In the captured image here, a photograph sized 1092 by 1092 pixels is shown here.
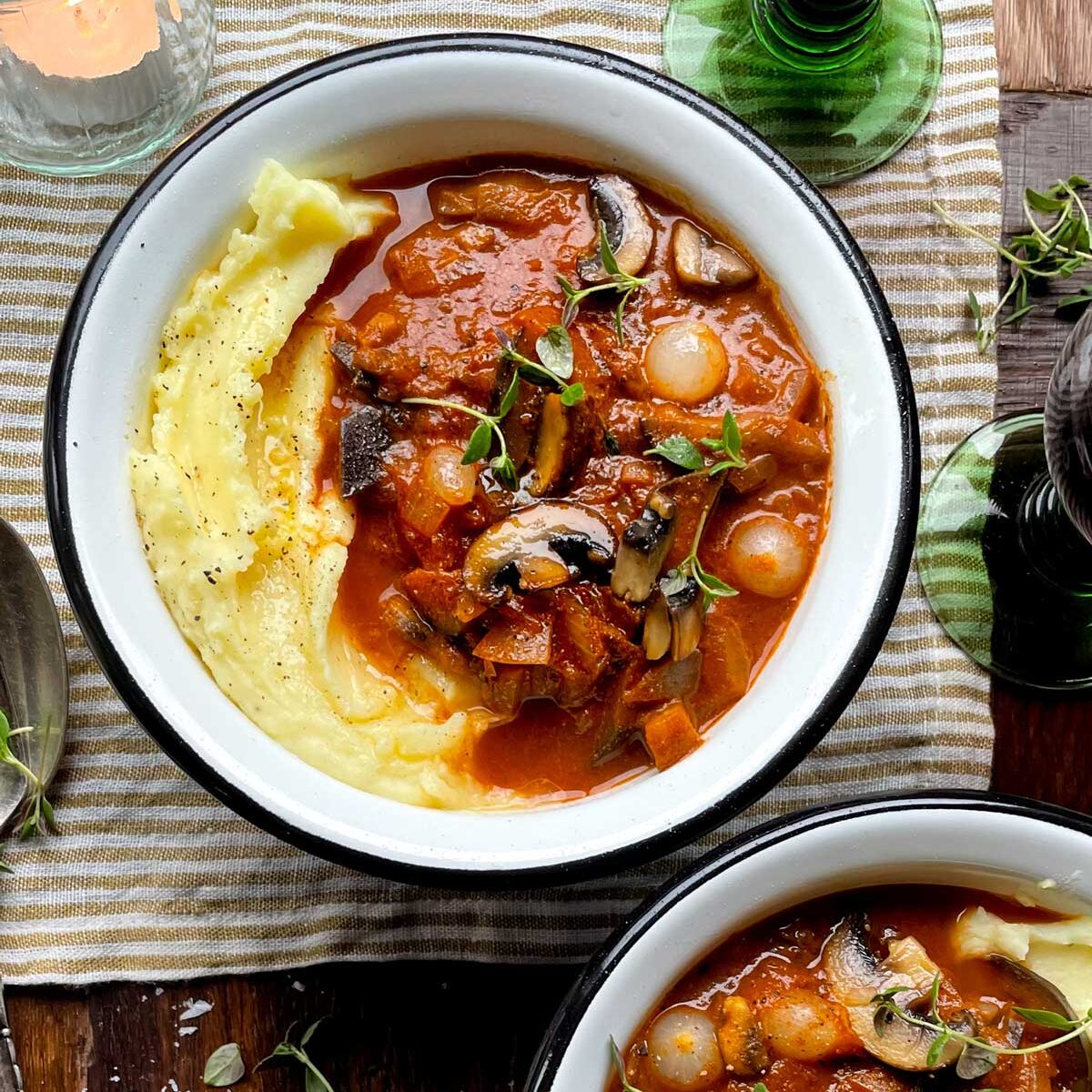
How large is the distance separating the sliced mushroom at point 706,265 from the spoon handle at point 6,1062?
2.76 metres

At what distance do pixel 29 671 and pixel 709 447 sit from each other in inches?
79.1

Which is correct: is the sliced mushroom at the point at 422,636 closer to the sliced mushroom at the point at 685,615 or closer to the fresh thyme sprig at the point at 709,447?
the sliced mushroom at the point at 685,615

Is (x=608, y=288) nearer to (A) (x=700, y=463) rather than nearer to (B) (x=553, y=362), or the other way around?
(B) (x=553, y=362)

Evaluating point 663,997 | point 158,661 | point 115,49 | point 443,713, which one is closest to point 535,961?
point 663,997

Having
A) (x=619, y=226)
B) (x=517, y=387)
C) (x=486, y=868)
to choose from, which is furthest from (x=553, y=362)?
(x=486, y=868)

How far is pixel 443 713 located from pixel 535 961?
0.88 metres

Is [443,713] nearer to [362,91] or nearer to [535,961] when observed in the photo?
[535,961]

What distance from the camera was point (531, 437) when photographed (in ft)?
11.2

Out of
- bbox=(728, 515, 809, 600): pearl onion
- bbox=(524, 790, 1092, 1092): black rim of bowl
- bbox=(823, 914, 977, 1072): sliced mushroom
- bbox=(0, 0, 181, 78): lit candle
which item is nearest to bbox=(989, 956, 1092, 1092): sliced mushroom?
bbox=(823, 914, 977, 1072): sliced mushroom

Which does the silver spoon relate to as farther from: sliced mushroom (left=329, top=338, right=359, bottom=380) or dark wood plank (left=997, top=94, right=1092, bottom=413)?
dark wood plank (left=997, top=94, right=1092, bottom=413)

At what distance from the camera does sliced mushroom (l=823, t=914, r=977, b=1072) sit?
3320 mm

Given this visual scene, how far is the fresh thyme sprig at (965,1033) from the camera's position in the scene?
3.12m

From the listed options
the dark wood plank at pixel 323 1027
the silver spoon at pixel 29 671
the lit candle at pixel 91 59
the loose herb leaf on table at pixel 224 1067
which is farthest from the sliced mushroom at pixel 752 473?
the loose herb leaf on table at pixel 224 1067

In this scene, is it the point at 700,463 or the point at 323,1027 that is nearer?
the point at 700,463
